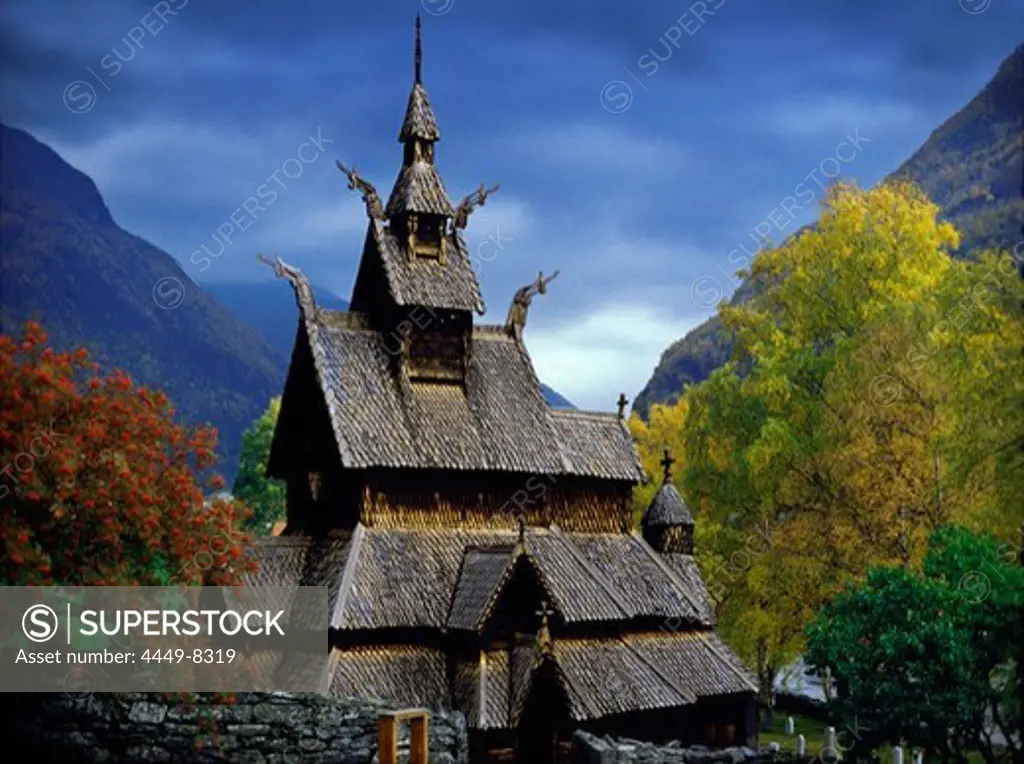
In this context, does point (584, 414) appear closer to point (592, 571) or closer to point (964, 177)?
point (592, 571)

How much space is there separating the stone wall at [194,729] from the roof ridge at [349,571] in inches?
264

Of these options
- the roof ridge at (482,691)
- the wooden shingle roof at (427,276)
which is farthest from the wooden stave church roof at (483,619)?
the wooden shingle roof at (427,276)

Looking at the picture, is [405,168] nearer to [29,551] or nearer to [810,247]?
[810,247]

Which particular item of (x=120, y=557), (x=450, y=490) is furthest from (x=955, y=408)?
(x=120, y=557)

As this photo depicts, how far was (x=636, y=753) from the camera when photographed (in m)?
25.5

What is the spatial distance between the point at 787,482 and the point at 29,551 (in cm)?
2517

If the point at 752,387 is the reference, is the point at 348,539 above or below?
below

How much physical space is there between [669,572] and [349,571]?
1052cm

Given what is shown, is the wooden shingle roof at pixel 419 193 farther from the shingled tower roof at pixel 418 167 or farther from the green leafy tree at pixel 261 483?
the green leafy tree at pixel 261 483

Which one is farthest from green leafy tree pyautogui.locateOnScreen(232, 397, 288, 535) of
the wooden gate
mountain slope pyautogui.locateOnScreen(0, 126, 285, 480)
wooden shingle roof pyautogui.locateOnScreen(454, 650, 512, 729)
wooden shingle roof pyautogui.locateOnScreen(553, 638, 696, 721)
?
mountain slope pyautogui.locateOnScreen(0, 126, 285, 480)

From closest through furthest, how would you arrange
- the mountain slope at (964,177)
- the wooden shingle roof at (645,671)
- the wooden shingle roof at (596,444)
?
the wooden shingle roof at (645,671)
the wooden shingle roof at (596,444)
the mountain slope at (964,177)

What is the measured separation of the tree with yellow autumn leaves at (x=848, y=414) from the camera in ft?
107

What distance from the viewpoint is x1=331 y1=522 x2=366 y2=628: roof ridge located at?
27.3 m

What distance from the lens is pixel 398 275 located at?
3278cm
